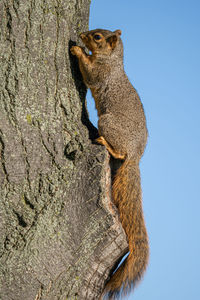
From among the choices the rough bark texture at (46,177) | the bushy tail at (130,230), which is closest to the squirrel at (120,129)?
the bushy tail at (130,230)

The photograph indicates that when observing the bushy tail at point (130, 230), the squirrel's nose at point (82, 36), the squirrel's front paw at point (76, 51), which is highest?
the squirrel's nose at point (82, 36)

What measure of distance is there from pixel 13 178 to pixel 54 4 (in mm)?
1037

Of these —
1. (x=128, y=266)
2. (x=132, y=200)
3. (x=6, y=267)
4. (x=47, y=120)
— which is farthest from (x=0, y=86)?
(x=128, y=266)

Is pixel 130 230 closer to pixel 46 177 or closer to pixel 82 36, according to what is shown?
pixel 46 177

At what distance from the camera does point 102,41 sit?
2850mm

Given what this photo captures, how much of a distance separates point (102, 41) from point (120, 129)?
800 millimetres

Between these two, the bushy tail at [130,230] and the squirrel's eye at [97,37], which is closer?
the bushy tail at [130,230]

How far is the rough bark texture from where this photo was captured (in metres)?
1.87

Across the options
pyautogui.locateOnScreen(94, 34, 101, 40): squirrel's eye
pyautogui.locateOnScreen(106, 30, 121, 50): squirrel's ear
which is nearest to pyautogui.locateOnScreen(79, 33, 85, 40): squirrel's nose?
pyautogui.locateOnScreen(94, 34, 101, 40): squirrel's eye

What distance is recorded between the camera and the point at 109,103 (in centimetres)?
264

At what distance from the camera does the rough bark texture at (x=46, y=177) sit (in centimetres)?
187

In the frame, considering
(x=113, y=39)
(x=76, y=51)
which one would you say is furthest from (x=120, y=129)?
(x=113, y=39)

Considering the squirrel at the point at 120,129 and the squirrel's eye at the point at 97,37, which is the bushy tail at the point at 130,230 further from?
the squirrel's eye at the point at 97,37

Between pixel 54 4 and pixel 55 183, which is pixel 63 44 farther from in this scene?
pixel 55 183
